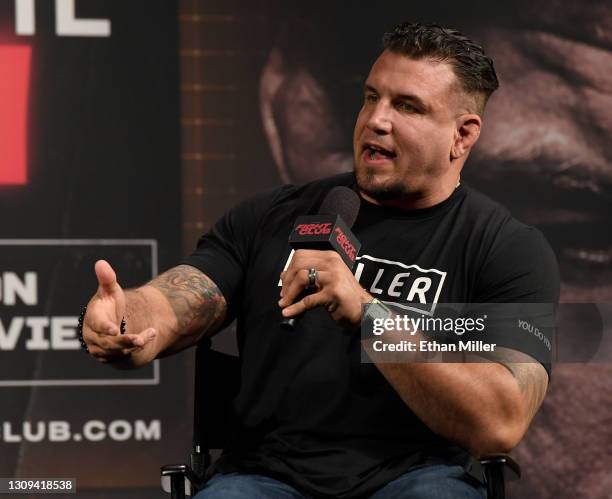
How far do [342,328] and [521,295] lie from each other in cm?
39

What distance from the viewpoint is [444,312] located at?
2250 mm

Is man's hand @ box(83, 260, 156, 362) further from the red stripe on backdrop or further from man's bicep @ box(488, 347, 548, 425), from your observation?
the red stripe on backdrop

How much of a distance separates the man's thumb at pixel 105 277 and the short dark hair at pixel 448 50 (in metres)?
0.88

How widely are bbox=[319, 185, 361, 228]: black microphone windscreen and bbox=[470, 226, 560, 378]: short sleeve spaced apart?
319 millimetres

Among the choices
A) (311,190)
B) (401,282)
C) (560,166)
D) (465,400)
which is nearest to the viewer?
(465,400)

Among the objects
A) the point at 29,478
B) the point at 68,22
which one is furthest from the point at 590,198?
the point at 29,478

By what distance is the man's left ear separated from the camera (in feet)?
8.09

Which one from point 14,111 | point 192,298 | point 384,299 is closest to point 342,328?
point 384,299

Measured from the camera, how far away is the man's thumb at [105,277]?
1.94 meters

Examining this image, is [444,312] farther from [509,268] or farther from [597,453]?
[597,453]

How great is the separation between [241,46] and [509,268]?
64.0 inches

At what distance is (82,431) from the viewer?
138 inches

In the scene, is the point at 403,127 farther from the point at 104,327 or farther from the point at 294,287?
the point at 104,327

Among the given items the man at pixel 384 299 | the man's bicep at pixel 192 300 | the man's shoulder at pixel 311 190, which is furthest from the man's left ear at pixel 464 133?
the man's bicep at pixel 192 300
